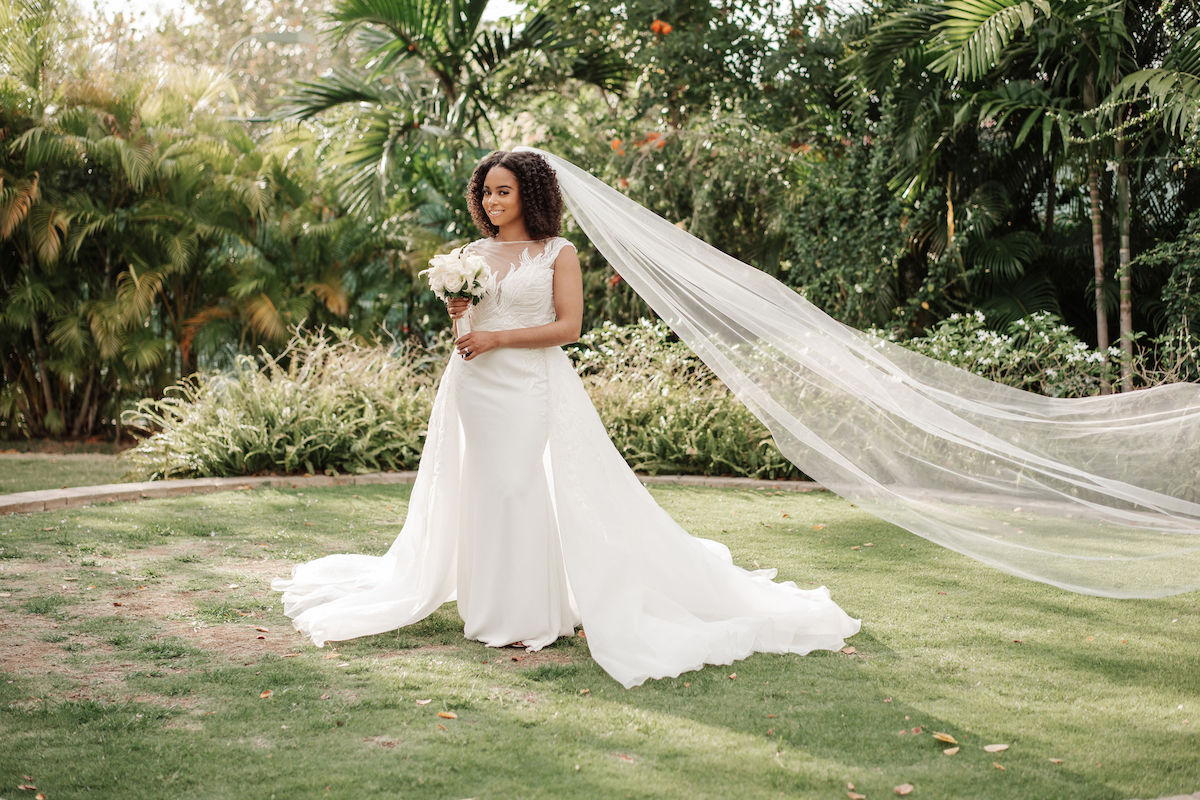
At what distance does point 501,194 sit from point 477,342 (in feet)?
2.21

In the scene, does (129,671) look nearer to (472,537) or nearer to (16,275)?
(472,537)

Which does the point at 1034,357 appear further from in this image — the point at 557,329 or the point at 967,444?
the point at 557,329

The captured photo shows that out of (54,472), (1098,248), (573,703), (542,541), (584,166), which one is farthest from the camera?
(584,166)

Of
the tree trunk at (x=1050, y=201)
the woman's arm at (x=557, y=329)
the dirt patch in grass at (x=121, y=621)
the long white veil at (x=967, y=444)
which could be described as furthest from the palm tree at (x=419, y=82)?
the long white veil at (x=967, y=444)

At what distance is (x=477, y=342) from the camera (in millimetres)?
4398

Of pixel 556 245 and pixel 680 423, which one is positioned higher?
pixel 556 245

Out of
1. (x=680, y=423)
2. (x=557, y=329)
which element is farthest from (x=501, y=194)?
(x=680, y=423)

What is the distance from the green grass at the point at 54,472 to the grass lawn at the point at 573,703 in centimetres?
384

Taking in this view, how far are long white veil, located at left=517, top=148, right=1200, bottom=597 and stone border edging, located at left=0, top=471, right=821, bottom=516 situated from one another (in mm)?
4416

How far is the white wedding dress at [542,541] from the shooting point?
4320 millimetres

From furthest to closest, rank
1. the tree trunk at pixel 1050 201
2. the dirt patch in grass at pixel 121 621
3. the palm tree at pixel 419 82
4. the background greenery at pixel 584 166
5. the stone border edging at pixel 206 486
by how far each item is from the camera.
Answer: the palm tree at pixel 419 82 → the tree trunk at pixel 1050 201 → the background greenery at pixel 584 166 → the stone border edging at pixel 206 486 → the dirt patch in grass at pixel 121 621

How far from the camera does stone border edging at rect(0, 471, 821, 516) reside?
7447 mm

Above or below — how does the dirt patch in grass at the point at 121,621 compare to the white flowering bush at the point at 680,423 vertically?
below

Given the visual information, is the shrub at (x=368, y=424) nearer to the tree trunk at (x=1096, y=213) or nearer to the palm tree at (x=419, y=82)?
the tree trunk at (x=1096, y=213)
